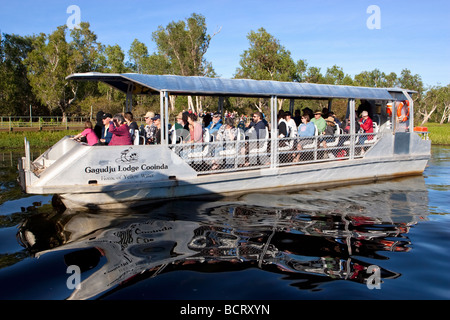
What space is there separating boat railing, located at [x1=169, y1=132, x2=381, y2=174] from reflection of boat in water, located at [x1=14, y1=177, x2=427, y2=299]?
0.91m

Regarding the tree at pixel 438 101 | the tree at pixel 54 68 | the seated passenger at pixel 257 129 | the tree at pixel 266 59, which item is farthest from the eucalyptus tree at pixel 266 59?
the tree at pixel 438 101

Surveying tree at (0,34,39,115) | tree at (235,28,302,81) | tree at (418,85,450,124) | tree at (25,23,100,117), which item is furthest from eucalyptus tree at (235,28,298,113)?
tree at (418,85,450,124)

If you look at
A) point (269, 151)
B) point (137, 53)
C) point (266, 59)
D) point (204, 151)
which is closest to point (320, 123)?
point (269, 151)

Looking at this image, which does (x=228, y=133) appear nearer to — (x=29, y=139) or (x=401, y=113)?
(x=401, y=113)

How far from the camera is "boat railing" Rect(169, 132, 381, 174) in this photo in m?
9.17

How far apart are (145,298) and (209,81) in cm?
596

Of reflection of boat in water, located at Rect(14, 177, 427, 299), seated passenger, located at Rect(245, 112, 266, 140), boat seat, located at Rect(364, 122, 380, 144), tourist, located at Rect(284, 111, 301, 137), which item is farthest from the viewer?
boat seat, located at Rect(364, 122, 380, 144)

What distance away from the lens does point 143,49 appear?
79812mm

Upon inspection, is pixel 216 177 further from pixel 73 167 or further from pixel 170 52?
pixel 170 52

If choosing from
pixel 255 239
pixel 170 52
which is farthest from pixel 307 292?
pixel 170 52

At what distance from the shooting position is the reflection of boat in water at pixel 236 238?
5.41 metres

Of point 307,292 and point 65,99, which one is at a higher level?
point 65,99

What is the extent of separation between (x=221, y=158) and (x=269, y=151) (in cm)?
164

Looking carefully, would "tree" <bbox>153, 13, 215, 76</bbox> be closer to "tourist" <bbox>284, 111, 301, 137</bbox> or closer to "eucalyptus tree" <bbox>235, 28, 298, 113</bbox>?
"eucalyptus tree" <bbox>235, 28, 298, 113</bbox>
